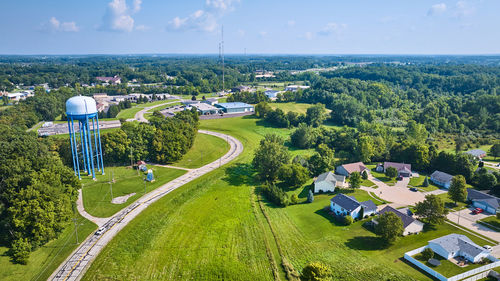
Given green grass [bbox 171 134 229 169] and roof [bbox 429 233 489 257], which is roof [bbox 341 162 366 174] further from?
green grass [bbox 171 134 229 169]

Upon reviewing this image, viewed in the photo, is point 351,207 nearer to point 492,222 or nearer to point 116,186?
point 492,222

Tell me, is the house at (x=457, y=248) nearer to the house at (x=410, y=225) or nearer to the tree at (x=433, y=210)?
the house at (x=410, y=225)

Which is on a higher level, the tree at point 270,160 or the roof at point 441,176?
the tree at point 270,160

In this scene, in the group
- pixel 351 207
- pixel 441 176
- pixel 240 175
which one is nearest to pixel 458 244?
pixel 351 207

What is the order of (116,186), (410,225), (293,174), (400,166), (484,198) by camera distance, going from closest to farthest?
1. (410,225)
2. (484,198)
3. (116,186)
4. (293,174)
5. (400,166)

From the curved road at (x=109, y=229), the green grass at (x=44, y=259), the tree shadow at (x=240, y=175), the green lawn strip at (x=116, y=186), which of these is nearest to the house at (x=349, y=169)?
the tree shadow at (x=240, y=175)

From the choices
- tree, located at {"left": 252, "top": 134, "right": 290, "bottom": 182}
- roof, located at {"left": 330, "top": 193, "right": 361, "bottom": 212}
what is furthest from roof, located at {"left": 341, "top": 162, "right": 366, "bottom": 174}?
roof, located at {"left": 330, "top": 193, "right": 361, "bottom": 212}
